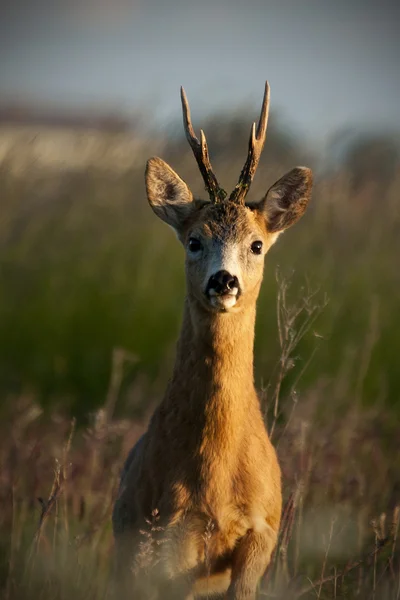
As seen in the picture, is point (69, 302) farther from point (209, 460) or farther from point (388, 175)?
point (209, 460)

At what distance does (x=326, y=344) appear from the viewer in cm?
989

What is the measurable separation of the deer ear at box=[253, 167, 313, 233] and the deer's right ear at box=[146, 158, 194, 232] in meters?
0.40

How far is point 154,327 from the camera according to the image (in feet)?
34.3

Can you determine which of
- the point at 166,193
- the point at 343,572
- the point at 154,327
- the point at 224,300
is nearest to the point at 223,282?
the point at 224,300

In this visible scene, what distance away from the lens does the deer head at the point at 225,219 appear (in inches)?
203

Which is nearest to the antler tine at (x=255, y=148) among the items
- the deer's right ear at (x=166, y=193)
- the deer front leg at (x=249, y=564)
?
the deer's right ear at (x=166, y=193)

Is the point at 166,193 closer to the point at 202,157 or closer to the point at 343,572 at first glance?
the point at 202,157

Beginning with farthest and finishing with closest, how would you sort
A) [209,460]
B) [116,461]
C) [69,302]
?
[69,302] < [116,461] < [209,460]

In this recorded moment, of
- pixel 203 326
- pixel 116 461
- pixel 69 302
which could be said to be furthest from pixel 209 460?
pixel 69 302

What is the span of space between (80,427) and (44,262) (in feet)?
8.01

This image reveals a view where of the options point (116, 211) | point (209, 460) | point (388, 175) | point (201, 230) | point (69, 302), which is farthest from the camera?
point (388, 175)

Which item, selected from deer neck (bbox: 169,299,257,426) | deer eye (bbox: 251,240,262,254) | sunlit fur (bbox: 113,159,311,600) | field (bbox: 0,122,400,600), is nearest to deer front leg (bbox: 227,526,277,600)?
sunlit fur (bbox: 113,159,311,600)

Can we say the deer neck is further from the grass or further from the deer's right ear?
the deer's right ear

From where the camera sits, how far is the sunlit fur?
16.3 ft
